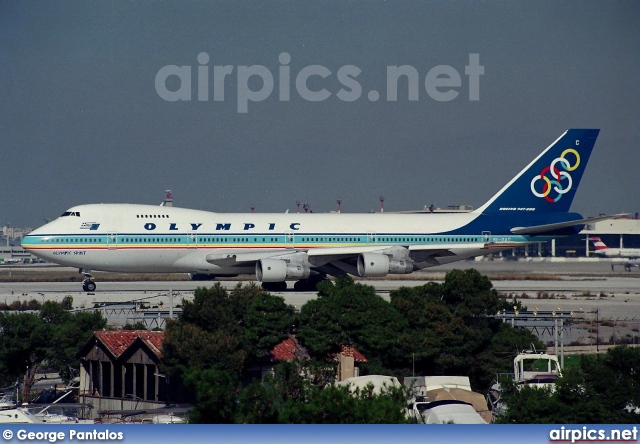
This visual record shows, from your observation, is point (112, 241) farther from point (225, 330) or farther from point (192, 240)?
point (225, 330)

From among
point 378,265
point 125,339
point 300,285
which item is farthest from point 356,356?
point 300,285

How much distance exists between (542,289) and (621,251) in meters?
54.3

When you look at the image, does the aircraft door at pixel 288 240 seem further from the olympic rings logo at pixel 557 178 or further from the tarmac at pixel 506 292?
the olympic rings logo at pixel 557 178

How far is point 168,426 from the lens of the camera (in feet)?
46.1

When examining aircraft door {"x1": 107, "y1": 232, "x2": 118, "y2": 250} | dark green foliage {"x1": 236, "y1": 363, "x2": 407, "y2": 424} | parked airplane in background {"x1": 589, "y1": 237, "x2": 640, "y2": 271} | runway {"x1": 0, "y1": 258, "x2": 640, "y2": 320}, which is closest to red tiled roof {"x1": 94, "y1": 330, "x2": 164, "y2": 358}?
dark green foliage {"x1": 236, "y1": 363, "x2": 407, "y2": 424}

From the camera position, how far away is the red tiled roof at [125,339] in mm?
27927

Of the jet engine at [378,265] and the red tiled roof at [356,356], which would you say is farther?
the jet engine at [378,265]

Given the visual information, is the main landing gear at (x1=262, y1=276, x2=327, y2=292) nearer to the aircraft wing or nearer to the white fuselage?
the white fuselage

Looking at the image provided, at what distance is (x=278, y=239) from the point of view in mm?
48531

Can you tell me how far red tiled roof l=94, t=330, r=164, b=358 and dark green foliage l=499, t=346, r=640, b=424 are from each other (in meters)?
10.4

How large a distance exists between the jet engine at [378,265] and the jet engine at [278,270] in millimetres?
2655

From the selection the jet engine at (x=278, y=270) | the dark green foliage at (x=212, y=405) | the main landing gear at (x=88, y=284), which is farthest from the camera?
the main landing gear at (x=88, y=284)

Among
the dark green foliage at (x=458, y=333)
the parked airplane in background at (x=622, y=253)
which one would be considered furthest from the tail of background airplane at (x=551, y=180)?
the parked airplane in background at (x=622, y=253)

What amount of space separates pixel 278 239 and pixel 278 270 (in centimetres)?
312
